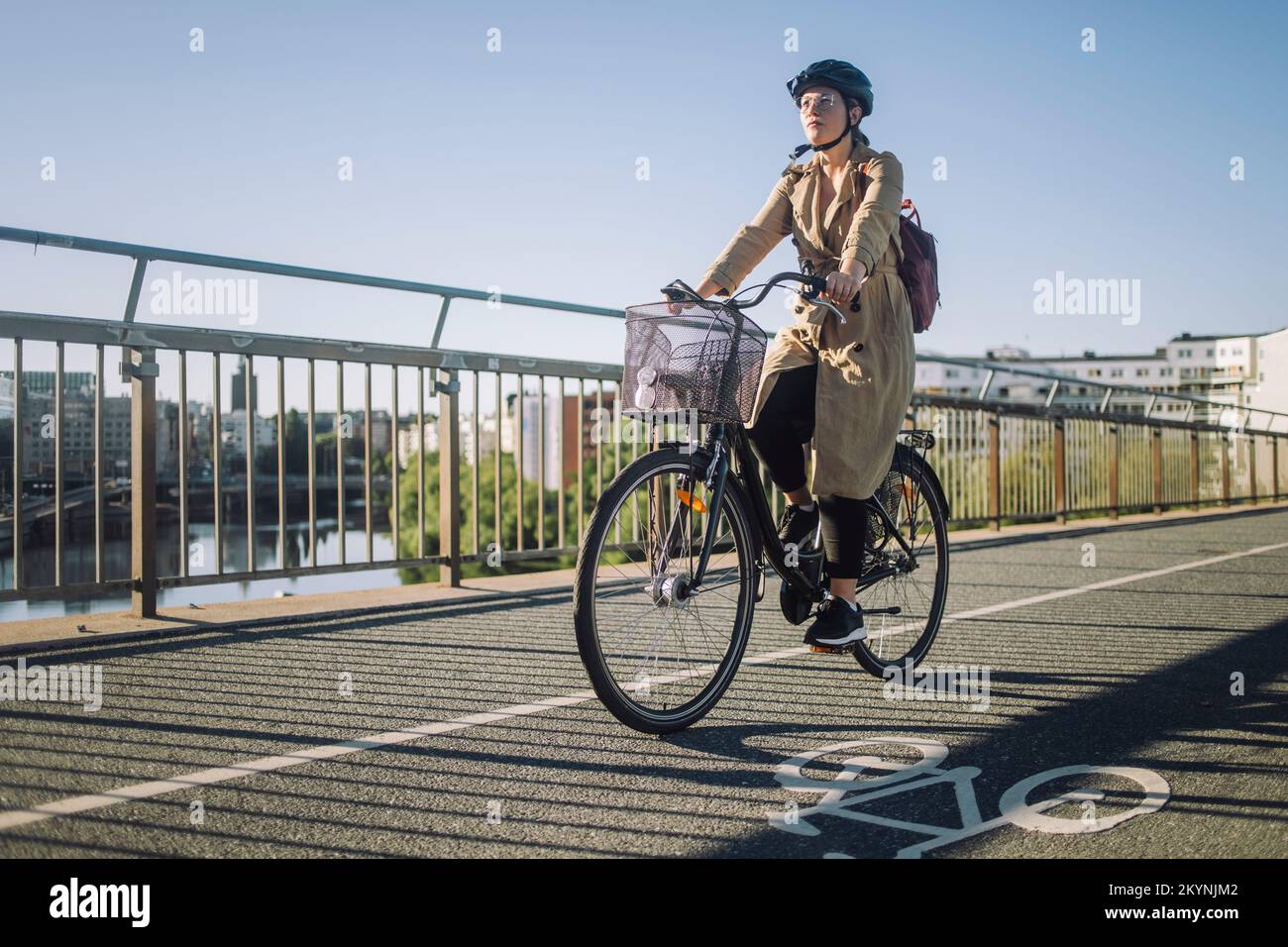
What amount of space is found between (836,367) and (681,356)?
70 cm

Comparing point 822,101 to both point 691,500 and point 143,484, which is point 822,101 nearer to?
point 691,500

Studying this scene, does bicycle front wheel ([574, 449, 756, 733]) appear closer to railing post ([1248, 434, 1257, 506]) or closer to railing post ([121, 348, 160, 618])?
railing post ([121, 348, 160, 618])

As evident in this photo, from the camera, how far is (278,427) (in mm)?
5848

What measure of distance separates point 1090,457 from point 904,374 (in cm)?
1124

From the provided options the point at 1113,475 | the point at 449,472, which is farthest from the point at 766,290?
the point at 1113,475

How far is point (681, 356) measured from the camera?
3.23m

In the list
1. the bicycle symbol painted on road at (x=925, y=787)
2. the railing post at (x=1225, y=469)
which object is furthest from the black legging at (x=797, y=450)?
the railing post at (x=1225, y=469)

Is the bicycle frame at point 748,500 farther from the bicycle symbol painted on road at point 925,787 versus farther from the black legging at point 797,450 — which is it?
the bicycle symbol painted on road at point 925,787

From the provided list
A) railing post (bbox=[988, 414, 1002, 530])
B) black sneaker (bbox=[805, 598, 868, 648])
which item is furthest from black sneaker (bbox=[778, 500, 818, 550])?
railing post (bbox=[988, 414, 1002, 530])

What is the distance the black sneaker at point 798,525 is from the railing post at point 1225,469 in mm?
17632

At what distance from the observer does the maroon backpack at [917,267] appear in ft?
12.4

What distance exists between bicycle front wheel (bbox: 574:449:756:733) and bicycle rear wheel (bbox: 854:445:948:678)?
0.84 m

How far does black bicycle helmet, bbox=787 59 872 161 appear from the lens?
12.0ft
